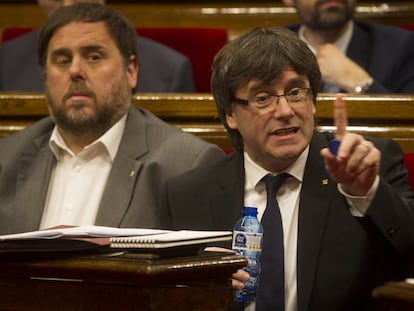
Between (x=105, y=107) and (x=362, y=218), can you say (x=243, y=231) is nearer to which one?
(x=362, y=218)

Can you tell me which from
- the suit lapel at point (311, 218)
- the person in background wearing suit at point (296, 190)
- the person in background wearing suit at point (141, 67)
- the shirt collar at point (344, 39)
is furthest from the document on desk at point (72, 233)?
the shirt collar at point (344, 39)

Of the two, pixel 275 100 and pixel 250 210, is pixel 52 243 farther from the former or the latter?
pixel 275 100

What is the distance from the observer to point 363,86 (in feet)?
6.52

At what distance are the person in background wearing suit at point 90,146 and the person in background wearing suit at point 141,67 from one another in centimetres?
39

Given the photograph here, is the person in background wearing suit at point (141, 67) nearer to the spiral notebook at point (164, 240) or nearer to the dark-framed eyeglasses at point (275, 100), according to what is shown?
the dark-framed eyeglasses at point (275, 100)

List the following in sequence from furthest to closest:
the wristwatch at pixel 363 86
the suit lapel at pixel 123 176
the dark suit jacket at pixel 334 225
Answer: the wristwatch at pixel 363 86 → the suit lapel at pixel 123 176 → the dark suit jacket at pixel 334 225

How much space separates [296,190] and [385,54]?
2.68 ft

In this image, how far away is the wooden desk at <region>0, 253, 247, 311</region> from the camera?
963 mm

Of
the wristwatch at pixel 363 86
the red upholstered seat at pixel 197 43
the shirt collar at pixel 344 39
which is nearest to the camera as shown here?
the wristwatch at pixel 363 86

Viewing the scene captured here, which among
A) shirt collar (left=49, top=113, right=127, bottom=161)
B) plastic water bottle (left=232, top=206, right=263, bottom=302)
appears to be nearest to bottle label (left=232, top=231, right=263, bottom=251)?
plastic water bottle (left=232, top=206, right=263, bottom=302)

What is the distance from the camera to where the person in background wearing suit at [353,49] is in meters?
2.03

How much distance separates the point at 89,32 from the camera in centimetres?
178

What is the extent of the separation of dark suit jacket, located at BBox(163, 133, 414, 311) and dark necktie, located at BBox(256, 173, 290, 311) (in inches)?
1.1

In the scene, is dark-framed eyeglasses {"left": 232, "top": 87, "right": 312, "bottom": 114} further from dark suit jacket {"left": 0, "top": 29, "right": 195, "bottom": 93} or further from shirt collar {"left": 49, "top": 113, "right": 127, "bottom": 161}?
dark suit jacket {"left": 0, "top": 29, "right": 195, "bottom": 93}
